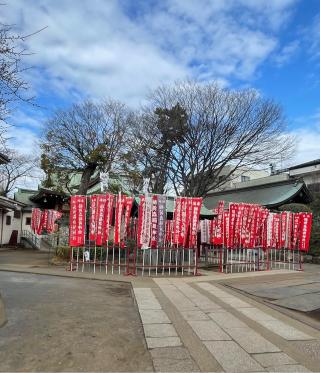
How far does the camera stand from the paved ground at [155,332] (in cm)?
531

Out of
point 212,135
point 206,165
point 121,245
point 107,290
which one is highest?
point 212,135

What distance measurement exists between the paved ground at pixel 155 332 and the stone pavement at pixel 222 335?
12 mm

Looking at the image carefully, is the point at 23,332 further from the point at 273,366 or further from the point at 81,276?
the point at 81,276

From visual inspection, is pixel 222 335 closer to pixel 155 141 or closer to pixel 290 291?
pixel 290 291

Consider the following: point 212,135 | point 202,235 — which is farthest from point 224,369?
point 212,135

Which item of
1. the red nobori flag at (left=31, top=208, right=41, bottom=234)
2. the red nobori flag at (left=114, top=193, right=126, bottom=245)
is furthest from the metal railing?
the red nobori flag at (left=114, top=193, right=126, bottom=245)

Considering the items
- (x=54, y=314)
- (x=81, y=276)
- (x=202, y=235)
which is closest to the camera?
(x=54, y=314)

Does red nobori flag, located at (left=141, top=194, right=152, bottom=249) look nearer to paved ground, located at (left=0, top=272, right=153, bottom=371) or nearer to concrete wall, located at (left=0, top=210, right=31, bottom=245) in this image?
paved ground, located at (left=0, top=272, right=153, bottom=371)

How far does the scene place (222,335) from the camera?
21.7 ft

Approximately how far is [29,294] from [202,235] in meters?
10.6

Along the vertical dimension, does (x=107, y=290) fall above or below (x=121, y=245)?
below

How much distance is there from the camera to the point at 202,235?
19.5 meters

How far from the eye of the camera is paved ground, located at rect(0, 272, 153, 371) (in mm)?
5270

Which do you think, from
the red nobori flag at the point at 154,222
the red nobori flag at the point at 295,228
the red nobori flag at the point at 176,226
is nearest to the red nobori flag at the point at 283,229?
the red nobori flag at the point at 295,228
